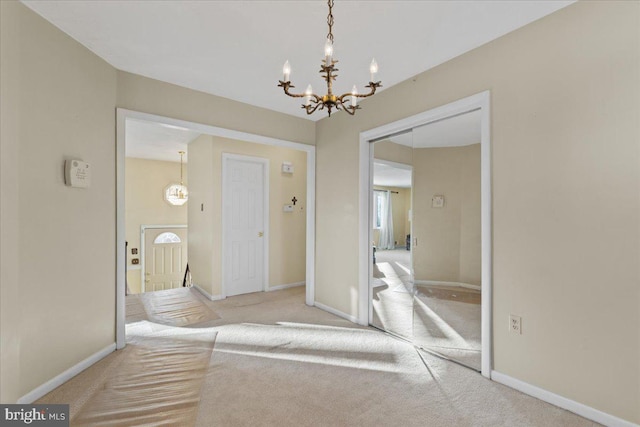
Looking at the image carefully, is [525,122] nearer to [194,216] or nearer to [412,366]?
[412,366]

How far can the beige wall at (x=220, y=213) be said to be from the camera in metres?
4.48

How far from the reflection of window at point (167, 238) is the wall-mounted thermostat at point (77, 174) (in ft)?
16.8

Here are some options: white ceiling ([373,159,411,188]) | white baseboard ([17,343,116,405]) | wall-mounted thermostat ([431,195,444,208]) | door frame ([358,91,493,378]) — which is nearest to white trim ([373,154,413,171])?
white ceiling ([373,159,411,188])

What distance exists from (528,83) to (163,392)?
3388 millimetres

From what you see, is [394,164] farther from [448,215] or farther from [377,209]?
[448,215]

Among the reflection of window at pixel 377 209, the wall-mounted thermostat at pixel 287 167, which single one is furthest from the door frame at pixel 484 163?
the wall-mounted thermostat at pixel 287 167

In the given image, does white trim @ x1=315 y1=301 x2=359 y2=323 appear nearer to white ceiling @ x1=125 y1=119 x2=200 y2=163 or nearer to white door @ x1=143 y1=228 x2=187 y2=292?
white ceiling @ x1=125 y1=119 x2=200 y2=163

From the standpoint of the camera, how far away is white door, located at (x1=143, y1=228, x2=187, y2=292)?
6.92m

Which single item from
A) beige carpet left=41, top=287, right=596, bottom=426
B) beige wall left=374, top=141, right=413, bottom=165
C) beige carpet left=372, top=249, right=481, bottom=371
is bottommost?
beige carpet left=41, top=287, right=596, bottom=426

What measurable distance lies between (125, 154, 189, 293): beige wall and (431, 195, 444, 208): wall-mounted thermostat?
21.2 ft

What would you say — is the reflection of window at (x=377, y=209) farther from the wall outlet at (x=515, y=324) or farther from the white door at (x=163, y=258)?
the white door at (x=163, y=258)

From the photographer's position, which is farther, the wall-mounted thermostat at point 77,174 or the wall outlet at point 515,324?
the wall-mounted thermostat at point 77,174

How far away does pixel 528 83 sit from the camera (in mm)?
2057

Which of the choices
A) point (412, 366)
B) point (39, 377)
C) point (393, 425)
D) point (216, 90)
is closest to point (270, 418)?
point (393, 425)
